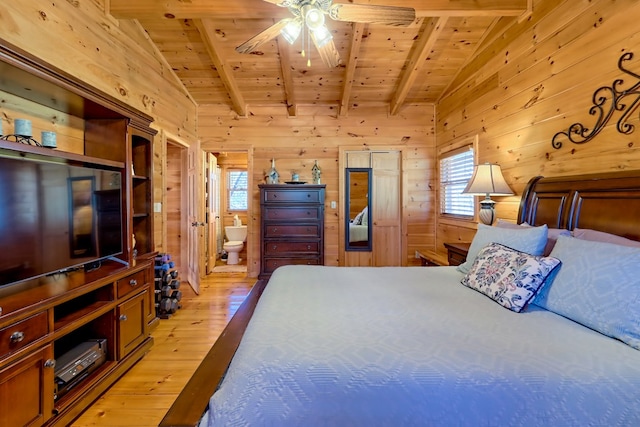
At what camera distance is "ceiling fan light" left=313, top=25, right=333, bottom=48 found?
6.65ft

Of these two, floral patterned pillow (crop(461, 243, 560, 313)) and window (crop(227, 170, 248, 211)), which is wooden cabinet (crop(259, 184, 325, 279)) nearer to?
floral patterned pillow (crop(461, 243, 560, 313))

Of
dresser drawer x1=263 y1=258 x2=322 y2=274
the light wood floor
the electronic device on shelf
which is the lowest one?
the light wood floor

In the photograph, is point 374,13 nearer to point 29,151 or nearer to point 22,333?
point 29,151

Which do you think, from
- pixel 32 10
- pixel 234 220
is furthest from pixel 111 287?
pixel 234 220

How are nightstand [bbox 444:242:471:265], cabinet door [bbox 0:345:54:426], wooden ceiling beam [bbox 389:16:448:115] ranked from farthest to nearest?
wooden ceiling beam [bbox 389:16:448:115]
nightstand [bbox 444:242:471:265]
cabinet door [bbox 0:345:54:426]

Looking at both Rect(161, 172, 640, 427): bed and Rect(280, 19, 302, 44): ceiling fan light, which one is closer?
Rect(161, 172, 640, 427): bed

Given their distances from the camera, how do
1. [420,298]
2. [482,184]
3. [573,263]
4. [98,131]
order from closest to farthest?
[573,263] → [420,298] → [98,131] → [482,184]

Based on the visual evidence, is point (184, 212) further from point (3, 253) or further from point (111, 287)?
point (3, 253)

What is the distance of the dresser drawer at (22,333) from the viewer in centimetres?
128

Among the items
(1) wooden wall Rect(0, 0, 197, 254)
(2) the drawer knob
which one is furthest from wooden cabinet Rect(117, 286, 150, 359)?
(1) wooden wall Rect(0, 0, 197, 254)

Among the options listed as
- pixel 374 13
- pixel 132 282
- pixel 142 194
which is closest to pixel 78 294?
Answer: pixel 132 282

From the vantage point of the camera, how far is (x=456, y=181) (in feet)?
13.2

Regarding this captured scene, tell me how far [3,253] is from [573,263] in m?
2.71

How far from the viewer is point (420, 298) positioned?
5.09 feet
